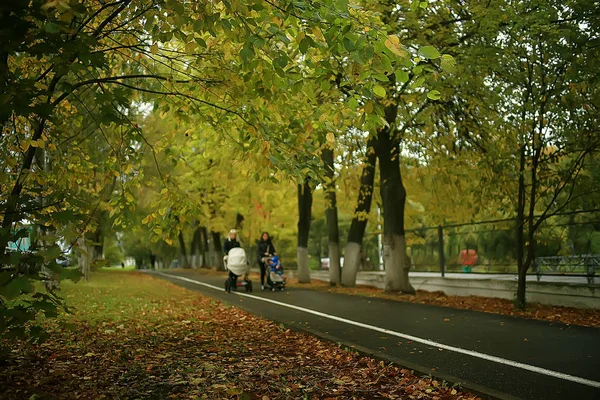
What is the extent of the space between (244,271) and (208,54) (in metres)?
11.3

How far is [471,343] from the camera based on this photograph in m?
7.92

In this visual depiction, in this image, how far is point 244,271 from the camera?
700 inches

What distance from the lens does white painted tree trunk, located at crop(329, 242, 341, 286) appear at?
21.6 meters

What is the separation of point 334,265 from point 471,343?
13.8 meters

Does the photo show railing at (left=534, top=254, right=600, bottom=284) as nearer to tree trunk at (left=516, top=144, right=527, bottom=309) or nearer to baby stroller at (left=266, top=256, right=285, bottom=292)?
tree trunk at (left=516, top=144, right=527, bottom=309)

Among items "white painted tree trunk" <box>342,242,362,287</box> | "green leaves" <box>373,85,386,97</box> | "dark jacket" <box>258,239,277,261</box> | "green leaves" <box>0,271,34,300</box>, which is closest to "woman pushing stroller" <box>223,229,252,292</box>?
"dark jacket" <box>258,239,277,261</box>

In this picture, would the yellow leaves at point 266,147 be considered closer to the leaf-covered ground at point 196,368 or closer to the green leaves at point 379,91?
the green leaves at point 379,91

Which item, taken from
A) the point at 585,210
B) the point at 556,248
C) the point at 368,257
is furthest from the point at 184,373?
the point at 368,257

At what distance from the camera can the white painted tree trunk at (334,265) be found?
21562 mm

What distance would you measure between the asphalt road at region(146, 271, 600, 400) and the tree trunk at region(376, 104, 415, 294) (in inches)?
120

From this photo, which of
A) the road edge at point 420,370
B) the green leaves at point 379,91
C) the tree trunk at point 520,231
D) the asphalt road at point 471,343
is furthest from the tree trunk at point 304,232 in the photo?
the green leaves at point 379,91

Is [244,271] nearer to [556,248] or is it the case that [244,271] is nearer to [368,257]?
[556,248]

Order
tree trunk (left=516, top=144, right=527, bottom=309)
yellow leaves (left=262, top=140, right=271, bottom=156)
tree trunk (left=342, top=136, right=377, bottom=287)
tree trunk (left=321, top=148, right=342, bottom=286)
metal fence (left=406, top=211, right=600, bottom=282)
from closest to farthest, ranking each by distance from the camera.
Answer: yellow leaves (left=262, top=140, right=271, bottom=156) < tree trunk (left=516, top=144, right=527, bottom=309) < metal fence (left=406, top=211, right=600, bottom=282) < tree trunk (left=342, top=136, right=377, bottom=287) < tree trunk (left=321, top=148, right=342, bottom=286)

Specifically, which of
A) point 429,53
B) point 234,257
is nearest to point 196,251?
point 234,257
